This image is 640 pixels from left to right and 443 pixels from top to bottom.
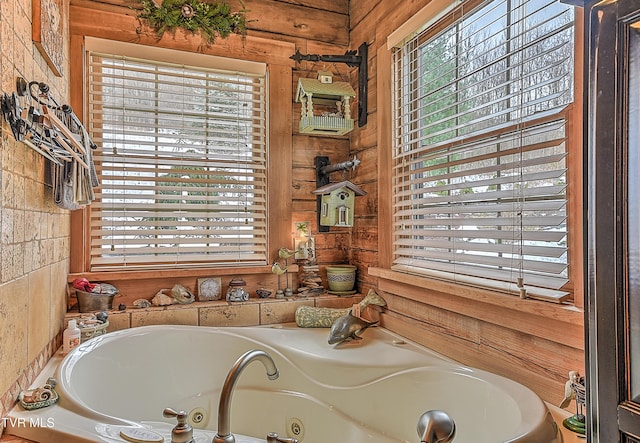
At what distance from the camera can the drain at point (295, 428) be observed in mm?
2021

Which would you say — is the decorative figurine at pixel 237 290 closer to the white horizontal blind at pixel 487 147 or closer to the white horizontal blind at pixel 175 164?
the white horizontal blind at pixel 175 164

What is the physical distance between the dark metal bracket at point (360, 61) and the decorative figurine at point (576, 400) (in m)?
1.85

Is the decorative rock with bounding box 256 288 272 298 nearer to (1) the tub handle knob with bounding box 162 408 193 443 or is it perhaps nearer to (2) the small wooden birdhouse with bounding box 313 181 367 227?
(2) the small wooden birdhouse with bounding box 313 181 367 227

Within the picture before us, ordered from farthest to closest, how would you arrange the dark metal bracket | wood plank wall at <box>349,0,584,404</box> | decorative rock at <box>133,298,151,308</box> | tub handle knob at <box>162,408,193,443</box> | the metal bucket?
the dark metal bracket
decorative rock at <box>133,298,151,308</box>
the metal bucket
wood plank wall at <box>349,0,584,404</box>
tub handle knob at <box>162,408,193,443</box>

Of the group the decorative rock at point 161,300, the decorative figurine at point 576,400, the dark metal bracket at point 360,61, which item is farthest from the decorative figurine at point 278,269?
the decorative figurine at point 576,400

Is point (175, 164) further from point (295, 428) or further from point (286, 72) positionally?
point (295, 428)

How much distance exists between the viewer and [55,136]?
1576 millimetres

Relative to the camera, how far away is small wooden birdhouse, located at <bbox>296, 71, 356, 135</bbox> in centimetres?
256

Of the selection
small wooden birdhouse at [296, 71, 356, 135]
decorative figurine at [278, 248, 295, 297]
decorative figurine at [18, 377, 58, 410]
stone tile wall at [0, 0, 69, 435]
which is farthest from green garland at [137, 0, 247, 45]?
decorative figurine at [18, 377, 58, 410]

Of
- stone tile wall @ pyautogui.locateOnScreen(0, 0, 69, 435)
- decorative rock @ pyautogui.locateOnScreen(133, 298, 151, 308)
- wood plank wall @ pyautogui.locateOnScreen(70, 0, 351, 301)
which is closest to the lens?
stone tile wall @ pyautogui.locateOnScreen(0, 0, 69, 435)

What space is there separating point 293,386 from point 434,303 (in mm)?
795

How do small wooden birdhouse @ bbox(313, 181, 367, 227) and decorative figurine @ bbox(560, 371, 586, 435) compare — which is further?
small wooden birdhouse @ bbox(313, 181, 367, 227)

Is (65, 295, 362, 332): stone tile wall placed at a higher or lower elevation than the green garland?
lower

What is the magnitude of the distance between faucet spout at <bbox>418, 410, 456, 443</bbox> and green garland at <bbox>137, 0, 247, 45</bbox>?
8.02 ft
